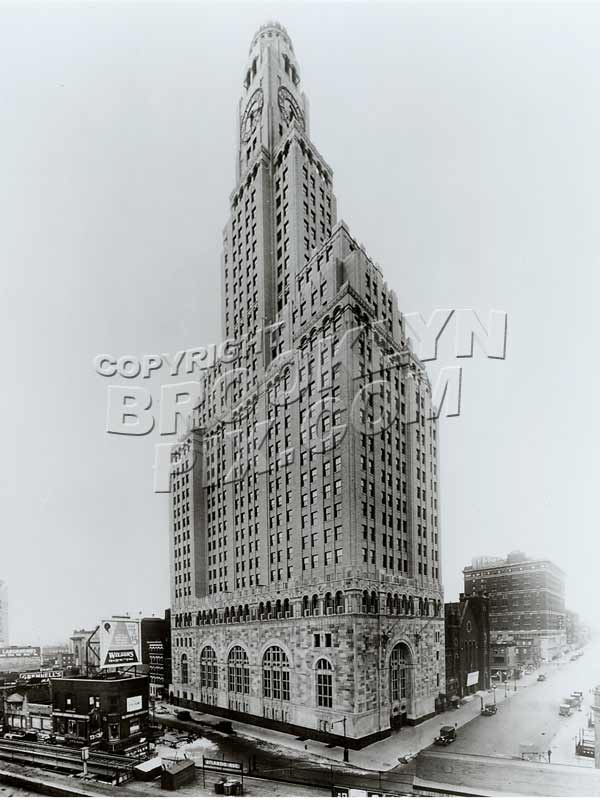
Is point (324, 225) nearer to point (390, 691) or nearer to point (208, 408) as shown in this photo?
point (208, 408)

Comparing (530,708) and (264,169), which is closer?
(530,708)

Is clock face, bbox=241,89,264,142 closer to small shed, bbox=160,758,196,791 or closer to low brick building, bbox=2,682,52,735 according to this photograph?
small shed, bbox=160,758,196,791

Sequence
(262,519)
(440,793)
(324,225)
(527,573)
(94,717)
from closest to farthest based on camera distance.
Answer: (440,793) → (527,573) → (94,717) → (262,519) → (324,225)

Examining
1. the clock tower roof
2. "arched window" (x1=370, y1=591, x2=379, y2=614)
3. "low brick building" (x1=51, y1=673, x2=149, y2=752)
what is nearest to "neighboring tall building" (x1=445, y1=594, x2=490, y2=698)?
"arched window" (x1=370, y1=591, x2=379, y2=614)

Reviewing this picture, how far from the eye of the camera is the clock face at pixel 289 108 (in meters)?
62.2

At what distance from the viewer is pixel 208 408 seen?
51.8 metres

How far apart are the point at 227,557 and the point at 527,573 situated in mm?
28815

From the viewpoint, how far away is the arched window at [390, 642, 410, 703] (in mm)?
41469

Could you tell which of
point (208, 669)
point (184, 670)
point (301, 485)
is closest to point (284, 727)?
point (208, 669)

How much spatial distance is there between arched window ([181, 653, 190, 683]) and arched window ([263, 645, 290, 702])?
12366 mm

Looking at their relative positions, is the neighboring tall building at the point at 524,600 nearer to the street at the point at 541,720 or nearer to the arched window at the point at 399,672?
the street at the point at 541,720

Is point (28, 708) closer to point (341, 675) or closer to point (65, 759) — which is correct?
point (65, 759)

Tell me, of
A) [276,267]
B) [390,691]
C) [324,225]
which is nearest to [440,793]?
[390,691]

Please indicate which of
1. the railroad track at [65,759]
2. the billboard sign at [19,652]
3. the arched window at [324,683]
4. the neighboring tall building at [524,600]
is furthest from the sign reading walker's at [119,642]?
the neighboring tall building at [524,600]
